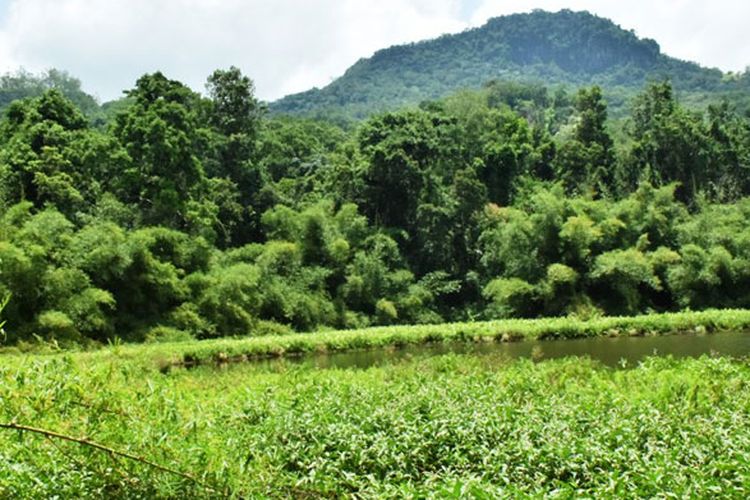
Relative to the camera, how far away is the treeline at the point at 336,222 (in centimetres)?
2342

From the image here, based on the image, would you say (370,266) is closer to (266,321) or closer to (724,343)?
(266,321)

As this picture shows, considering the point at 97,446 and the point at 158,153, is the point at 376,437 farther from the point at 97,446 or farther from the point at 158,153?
the point at 158,153

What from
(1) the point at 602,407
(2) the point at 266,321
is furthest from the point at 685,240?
(1) the point at 602,407

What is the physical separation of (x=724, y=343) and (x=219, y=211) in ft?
73.8

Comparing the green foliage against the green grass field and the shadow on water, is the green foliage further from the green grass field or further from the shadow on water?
the shadow on water

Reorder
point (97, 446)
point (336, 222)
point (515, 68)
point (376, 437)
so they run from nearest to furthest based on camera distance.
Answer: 1. point (97, 446)
2. point (376, 437)
3. point (336, 222)
4. point (515, 68)

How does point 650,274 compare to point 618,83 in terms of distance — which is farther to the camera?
point 618,83

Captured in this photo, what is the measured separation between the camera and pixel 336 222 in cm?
3200

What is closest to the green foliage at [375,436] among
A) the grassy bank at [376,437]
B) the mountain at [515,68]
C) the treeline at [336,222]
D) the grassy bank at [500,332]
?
the grassy bank at [376,437]

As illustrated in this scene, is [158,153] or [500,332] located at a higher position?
[158,153]

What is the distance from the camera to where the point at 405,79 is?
16000cm

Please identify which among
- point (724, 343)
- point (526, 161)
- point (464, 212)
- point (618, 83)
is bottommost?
point (724, 343)

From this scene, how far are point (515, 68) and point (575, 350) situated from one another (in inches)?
6875

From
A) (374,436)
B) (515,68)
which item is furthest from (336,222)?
(515,68)
